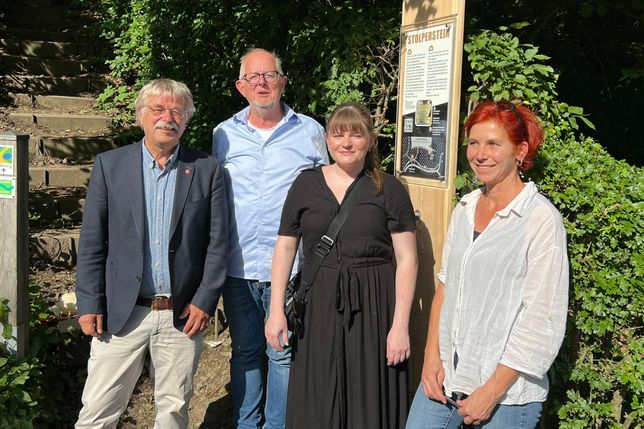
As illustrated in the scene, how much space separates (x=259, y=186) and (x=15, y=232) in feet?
4.43

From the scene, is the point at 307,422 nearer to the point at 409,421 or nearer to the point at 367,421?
the point at 367,421

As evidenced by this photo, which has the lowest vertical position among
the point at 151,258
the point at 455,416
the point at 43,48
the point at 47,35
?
the point at 455,416

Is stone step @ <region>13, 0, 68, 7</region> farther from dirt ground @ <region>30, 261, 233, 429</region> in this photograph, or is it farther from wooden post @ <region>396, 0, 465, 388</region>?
wooden post @ <region>396, 0, 465, 388</region>

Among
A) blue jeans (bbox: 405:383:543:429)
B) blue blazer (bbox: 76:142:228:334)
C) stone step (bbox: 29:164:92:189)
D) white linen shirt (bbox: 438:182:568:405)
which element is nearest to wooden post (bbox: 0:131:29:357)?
blue blazer (bbox: 76:142:228:334)

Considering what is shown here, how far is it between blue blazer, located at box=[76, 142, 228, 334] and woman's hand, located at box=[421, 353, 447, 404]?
113 cm

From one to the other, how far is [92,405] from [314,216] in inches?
57.2

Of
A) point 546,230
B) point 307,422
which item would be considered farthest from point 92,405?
point 546,230

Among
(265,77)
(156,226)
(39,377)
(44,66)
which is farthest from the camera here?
(44,66)

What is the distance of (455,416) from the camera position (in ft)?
8.22

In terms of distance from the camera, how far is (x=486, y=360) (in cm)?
229

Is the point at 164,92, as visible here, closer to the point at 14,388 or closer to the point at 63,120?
the point at 14,388

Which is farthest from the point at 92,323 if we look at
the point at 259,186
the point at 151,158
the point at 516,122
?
the point at 516,122

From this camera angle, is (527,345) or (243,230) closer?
(527,345)

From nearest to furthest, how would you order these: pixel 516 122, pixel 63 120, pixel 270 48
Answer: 1. pixel 516 122
2. pixel 270 48
3. pixel 63 120
